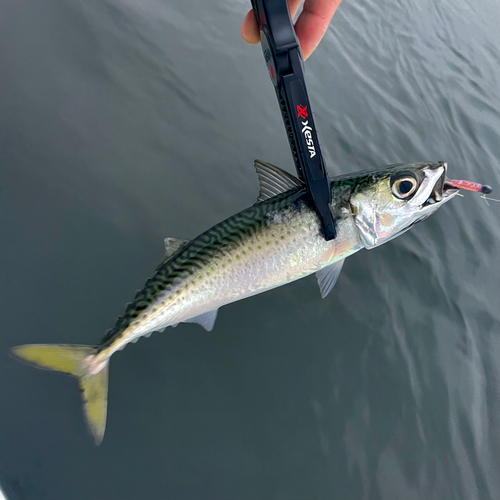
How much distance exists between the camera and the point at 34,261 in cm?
228

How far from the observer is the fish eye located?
2074 mm

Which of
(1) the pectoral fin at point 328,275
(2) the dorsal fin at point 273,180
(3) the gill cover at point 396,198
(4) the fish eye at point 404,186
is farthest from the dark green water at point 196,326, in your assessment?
(4) the fish eye at point 404,186

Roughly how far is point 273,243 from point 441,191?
104 cm

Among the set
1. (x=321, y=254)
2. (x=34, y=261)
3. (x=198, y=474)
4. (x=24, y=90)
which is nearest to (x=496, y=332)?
(x=321, y=254)

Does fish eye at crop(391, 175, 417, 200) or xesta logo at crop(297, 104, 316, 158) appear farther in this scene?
fish eye at crop(391, 175, 417, 200)

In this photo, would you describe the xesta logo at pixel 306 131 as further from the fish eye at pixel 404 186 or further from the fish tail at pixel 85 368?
the fish tail at pixel 85 368

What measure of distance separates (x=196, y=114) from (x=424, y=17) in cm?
650

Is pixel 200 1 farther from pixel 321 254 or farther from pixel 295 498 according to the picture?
pixel 295 498

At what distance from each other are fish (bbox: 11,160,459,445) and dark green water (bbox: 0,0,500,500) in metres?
0.41

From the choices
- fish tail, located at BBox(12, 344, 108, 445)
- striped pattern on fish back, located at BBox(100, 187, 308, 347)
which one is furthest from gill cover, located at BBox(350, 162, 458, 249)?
fish tail, located at BBox(12, 344, 108, 445)

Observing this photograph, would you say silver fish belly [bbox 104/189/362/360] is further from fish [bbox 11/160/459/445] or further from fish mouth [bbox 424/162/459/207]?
fish mouth [bbox 424/162/459/207]

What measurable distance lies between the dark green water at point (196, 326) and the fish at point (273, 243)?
0.41 m

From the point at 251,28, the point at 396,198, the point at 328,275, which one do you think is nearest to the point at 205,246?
the point at 328,275

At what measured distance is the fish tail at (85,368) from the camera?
175 cm
